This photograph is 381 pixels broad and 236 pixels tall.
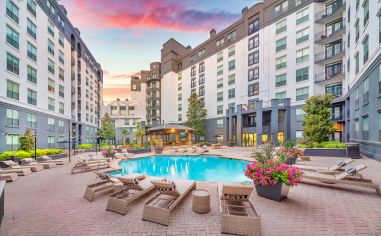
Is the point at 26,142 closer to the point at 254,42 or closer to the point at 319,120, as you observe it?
the point at 319,120

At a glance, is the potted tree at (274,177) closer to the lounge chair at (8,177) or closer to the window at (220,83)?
the lounge chair at (8,177)

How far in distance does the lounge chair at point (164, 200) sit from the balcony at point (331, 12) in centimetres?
3126

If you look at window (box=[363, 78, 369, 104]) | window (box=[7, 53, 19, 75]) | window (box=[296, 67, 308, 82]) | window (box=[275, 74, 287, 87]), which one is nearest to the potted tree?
window (box=[363, 78, 369, 104])

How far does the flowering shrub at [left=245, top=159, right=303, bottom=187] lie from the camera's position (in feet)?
18.4

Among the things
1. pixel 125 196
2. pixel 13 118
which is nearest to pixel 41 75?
pixel 13 118

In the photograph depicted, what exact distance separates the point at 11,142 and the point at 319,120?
109 ft

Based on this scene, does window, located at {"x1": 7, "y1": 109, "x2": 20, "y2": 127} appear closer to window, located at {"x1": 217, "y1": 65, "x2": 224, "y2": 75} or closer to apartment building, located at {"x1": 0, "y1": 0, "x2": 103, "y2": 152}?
apartment building, located at {"x1": 0, "y1": 0, "x2": 103, "y2": 152}

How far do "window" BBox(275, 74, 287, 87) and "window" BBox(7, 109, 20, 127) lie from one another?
36.7 m

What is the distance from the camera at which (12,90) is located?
1856cm

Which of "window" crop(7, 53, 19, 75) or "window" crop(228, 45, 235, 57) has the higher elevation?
"window" crop(228, 45, 235, 57)

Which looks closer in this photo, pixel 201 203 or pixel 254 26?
pixel 201 203

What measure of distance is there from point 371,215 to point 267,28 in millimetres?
33042

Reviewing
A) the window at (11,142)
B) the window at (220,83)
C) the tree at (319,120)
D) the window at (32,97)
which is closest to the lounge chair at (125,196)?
the tree at (319,120)

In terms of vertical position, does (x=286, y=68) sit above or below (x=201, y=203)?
above
